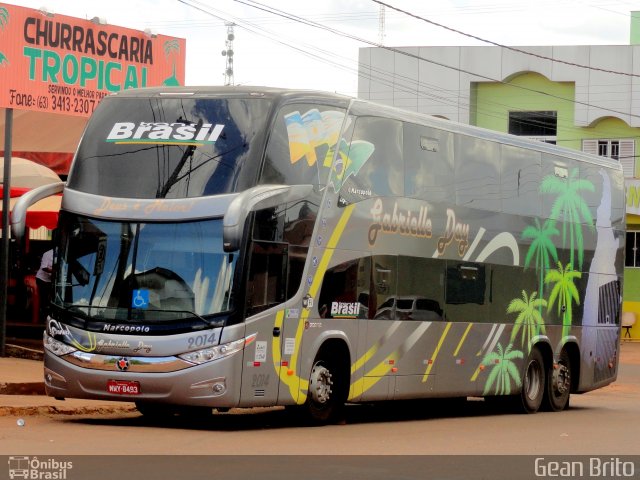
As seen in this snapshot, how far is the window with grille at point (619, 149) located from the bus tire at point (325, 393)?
117ft

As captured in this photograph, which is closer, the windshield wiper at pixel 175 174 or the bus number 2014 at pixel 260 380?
the bus number 2014 at pixel 260 380

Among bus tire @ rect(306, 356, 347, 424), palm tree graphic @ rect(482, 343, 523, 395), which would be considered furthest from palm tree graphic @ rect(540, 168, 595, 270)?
bus tire @ rect(306, 356, 347, 424)

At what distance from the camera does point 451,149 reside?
20.3 metres

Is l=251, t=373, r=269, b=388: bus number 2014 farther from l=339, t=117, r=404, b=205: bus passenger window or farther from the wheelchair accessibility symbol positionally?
l=339, t=117, r=404, b=205: bus passenger window

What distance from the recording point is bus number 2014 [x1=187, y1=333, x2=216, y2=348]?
15867 millimetres

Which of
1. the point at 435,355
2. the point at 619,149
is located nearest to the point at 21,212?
the point at 435,355

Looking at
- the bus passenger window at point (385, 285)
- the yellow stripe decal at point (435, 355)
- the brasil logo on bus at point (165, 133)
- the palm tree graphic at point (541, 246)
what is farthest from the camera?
the palm tree graphic at point (541, 246)

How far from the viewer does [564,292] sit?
23.4m

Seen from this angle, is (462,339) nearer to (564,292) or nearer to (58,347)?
(564,292)

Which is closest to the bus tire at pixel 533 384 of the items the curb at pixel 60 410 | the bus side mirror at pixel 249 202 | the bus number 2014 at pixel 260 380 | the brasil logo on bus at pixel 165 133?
the curb at pixel 60 410

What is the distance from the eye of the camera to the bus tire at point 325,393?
17375 mm

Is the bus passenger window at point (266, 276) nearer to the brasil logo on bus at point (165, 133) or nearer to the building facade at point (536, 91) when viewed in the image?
the brasil logo on bus at point (165, 133)
